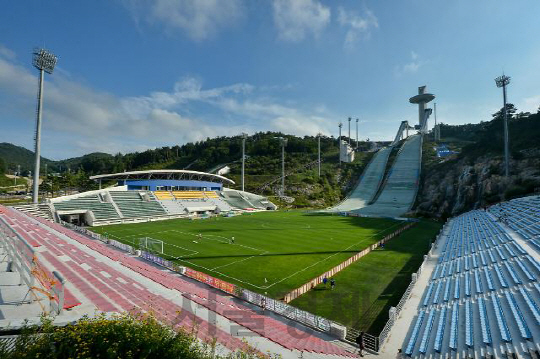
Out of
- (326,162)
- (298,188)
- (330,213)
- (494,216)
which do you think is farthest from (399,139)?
(494,216)

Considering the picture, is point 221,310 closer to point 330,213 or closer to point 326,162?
point 330,213

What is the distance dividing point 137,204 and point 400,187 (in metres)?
70.4

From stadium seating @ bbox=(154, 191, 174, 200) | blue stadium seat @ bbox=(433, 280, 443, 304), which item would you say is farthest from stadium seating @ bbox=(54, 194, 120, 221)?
blue stadium seat @ bbox=(433, 280, 443, 304)

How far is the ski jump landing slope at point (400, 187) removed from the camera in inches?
2694

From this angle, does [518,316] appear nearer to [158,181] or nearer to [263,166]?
[158,181]

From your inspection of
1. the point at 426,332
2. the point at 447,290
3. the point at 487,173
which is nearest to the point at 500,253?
the point at 447,290

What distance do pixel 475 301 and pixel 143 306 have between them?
60.6 ft

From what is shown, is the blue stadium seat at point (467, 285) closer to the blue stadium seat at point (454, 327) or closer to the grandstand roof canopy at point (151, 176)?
the blue stadium seat at point (454, 327)

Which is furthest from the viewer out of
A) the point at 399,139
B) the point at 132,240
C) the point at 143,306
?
the point at 399,139

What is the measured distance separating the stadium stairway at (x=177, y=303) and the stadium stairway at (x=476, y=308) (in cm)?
414

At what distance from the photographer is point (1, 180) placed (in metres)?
105

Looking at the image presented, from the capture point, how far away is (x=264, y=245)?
34.6 metres

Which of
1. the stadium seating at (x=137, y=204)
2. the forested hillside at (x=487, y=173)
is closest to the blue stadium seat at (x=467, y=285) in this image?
the forested hillside at (x=487, y=173)

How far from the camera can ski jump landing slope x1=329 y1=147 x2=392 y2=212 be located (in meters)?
76.2
